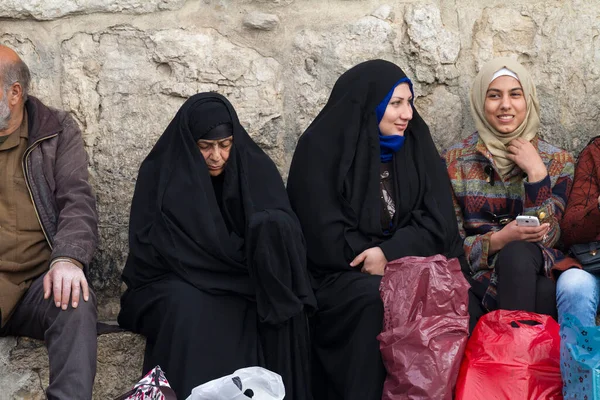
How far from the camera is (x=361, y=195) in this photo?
439 cm

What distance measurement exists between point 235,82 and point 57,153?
95 cm

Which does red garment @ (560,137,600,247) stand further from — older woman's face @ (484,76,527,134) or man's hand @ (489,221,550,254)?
older woman's face @ (484,76,527,134)

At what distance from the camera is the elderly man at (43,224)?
12.6 feet

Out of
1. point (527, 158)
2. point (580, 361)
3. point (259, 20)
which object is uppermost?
point (259, 20)

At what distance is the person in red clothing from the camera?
13.4 feet

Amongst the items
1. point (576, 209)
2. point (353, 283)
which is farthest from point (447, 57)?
point (353, 283)

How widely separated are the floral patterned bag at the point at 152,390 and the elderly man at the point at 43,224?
409 mm

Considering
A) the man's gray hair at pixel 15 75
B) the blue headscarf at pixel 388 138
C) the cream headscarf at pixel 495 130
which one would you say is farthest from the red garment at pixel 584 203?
the man's gray hair at pixel 15 75

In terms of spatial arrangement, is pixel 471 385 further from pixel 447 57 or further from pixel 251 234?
pixel 447 57

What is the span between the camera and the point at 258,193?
4246mm

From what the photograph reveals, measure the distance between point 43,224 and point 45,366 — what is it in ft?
1.95

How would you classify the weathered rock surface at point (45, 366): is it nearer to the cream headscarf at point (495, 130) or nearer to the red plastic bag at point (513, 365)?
the red plastic bag at point (513, 365)

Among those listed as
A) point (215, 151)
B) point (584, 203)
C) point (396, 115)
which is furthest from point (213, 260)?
point (584, 203)

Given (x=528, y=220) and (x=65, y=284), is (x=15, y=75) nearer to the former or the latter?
(x=65, y=284)
